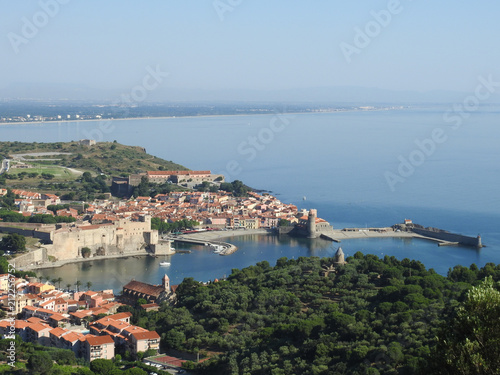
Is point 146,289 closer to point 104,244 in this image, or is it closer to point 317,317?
point 317,317

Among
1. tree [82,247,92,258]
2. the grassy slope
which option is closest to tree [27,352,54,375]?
tree [82,247,92,258]

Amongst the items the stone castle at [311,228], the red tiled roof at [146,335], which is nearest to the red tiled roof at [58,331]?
the red tiled roof at [146,335]

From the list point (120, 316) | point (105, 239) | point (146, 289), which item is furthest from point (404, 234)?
point (120, 316)

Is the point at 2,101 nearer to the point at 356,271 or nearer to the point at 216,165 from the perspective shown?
the point at 216,165

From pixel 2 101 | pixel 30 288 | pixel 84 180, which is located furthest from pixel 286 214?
pixel 2 101

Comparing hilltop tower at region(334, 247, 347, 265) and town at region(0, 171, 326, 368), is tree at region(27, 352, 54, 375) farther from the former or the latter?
hilltop tower at region(334, 247, 347, 265)
